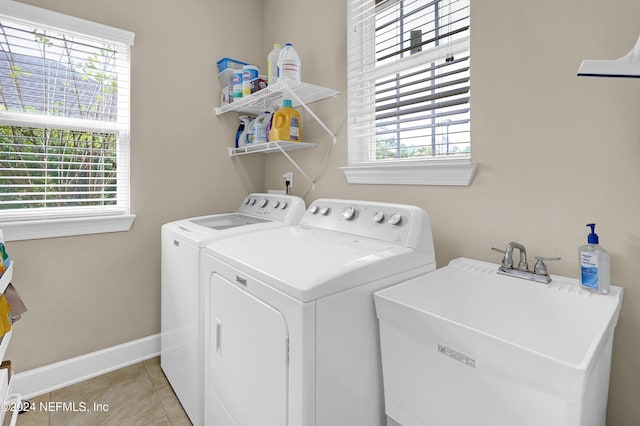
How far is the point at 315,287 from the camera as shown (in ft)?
3.07

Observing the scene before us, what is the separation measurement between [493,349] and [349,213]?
0.90 m

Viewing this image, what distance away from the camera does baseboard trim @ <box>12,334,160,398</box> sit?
1806 mm

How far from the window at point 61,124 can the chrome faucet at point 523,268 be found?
2118 mm

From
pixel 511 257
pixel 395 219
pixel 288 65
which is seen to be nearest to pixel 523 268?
pixel 511 257

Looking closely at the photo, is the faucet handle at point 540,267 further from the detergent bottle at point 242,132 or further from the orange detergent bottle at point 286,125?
the detergent bottle at point 242,132

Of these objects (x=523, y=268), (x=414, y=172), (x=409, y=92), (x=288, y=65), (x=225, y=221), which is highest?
(x=288, y=65)

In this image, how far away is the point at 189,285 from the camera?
1599 mm

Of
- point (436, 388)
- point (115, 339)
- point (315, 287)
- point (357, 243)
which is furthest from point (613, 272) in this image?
point (115, 339)

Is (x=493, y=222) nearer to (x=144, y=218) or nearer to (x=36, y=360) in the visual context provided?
(x=144, y=218)

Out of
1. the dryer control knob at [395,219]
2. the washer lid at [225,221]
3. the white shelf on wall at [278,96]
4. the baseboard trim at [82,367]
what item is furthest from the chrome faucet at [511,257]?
the baseboard trim at [82,367]

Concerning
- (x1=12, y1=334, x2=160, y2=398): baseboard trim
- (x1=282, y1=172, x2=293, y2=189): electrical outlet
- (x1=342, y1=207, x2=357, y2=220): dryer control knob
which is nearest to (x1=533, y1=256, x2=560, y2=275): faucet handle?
(x1=342, y1=207, x2=357, y2=220): dryer control knob

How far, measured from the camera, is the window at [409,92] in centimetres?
146

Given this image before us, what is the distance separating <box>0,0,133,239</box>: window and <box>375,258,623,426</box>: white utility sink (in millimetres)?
1877

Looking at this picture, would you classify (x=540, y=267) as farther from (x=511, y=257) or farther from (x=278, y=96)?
(x=278, y=96)
